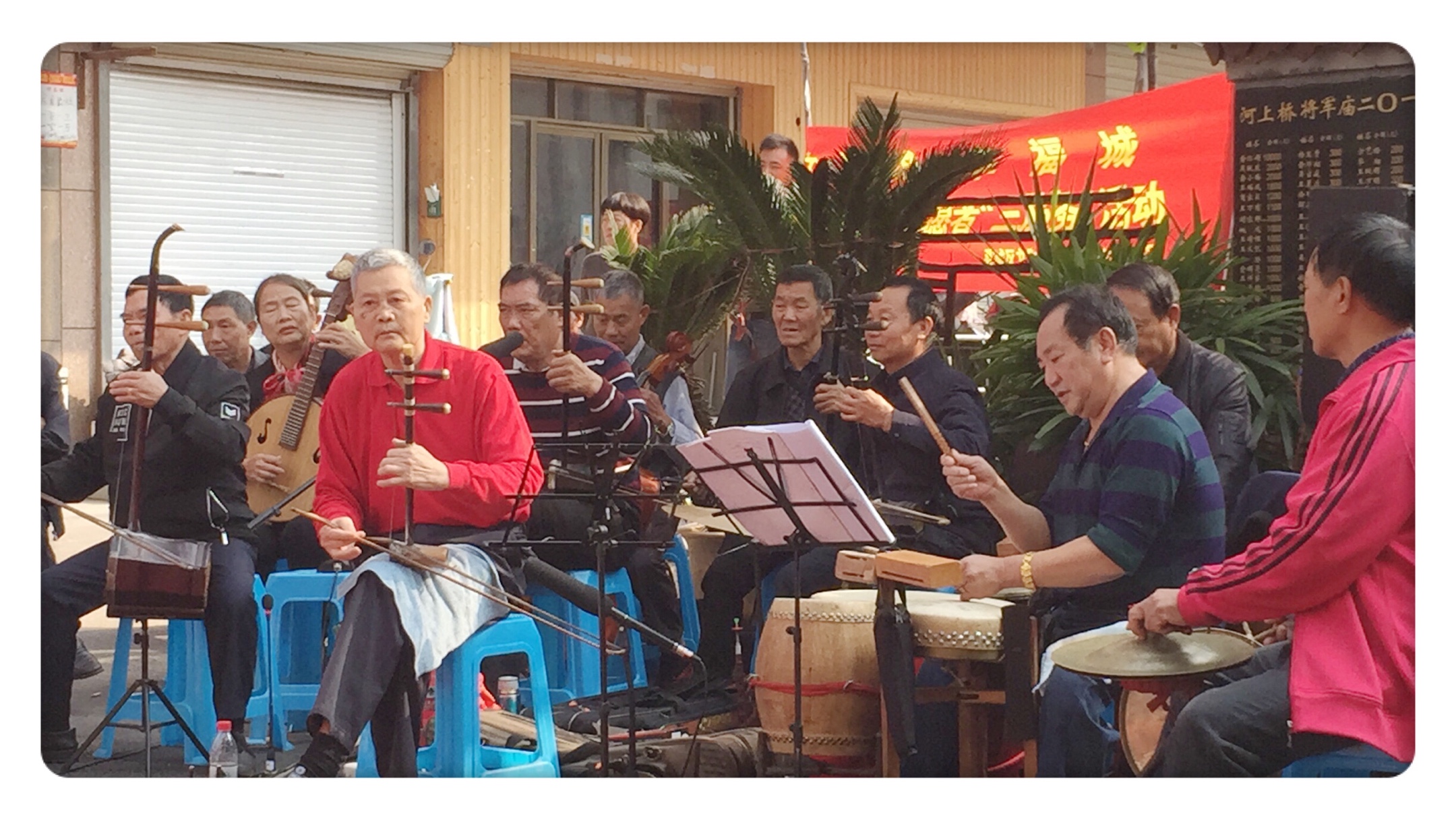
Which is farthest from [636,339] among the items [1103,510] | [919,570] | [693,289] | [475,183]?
[475,183]

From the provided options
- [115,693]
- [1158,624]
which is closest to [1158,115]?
[1158,624]

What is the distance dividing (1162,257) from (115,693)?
13.2 feet

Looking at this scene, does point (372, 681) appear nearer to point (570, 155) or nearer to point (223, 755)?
point (223, 755)

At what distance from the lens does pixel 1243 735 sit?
370cm

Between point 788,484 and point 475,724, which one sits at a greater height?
point 788,484

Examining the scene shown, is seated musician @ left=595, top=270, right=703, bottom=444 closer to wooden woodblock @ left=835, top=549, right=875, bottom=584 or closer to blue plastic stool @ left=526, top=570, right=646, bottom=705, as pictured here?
blue plastic stool @ left=526, top=570, right=646, bottom=705

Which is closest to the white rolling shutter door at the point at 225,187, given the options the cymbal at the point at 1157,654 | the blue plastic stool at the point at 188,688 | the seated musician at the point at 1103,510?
the blue plastic stool at the point at 188,688

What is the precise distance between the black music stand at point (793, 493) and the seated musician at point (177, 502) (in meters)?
1.77

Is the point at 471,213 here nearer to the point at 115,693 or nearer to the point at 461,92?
the point at 461,92

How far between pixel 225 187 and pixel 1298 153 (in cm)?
562

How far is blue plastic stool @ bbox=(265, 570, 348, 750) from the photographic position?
5.62 meters

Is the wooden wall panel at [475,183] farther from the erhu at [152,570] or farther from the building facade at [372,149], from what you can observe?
the erhu at [152,570]

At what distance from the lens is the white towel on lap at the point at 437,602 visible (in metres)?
4.61

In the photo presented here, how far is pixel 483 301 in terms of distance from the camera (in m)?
10.9
